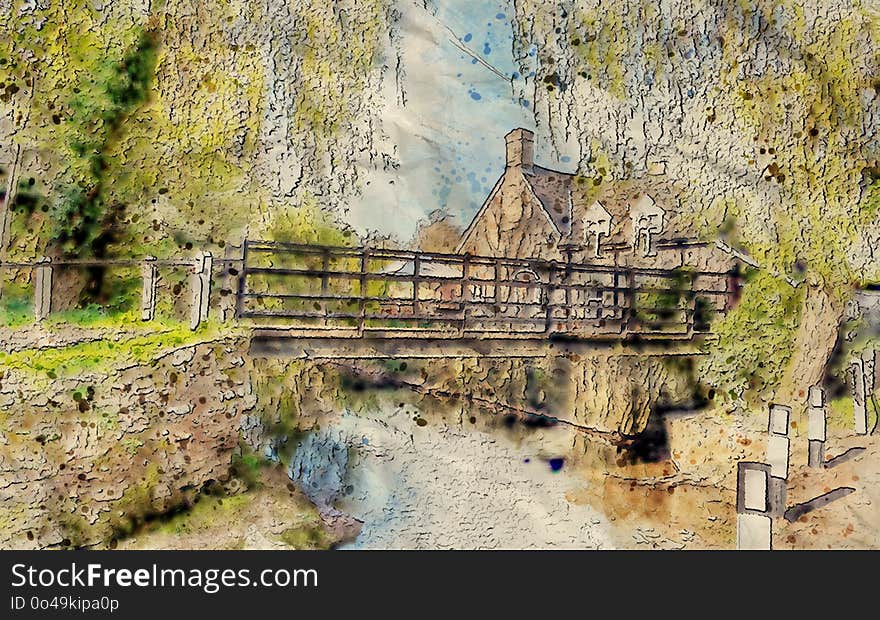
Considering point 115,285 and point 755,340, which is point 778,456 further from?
point 115,285

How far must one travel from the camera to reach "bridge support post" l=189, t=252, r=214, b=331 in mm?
3580

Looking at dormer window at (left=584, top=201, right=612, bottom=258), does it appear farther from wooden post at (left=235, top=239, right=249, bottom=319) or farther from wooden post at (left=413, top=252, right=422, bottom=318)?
wooden post at (left=235, top=239, right=249, bottom=319)

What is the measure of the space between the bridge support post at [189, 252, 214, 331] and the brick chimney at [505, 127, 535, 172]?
4.34ft

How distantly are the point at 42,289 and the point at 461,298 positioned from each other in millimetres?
1739

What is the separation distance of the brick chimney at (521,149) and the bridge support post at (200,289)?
132cm

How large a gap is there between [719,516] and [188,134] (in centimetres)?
283

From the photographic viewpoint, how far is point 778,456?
3920 millimetres

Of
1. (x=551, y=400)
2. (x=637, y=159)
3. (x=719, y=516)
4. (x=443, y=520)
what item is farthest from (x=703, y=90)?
(x=443, y=520)

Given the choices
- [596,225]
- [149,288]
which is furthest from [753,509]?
[149,288]

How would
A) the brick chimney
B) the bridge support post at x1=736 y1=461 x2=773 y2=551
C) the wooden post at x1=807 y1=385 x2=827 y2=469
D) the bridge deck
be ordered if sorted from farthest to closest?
the wooden post at x1=807 y1=385 x2=827 y2=469
the bridge support post at x1=736 y1=461 x2=773 y2=551
the brick chimney
the bridge deck

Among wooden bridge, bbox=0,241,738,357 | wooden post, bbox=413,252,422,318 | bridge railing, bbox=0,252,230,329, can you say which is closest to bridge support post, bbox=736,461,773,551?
wooden bridge, bbox=0,241,738,357

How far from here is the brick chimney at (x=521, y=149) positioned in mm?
3748

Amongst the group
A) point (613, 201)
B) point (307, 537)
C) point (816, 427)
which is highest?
point (613, 201)

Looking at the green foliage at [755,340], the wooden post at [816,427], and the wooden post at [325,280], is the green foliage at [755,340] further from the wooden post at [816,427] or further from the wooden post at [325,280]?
the wooden post at [325,280]
